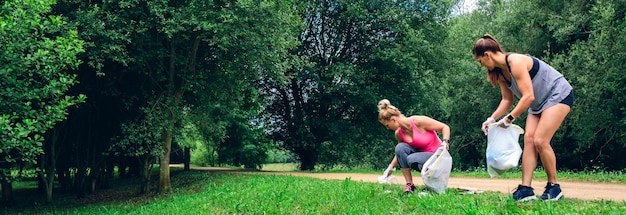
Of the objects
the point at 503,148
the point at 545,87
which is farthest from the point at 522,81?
the point at 503,148

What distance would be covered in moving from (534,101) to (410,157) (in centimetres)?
171

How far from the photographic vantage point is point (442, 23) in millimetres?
23375

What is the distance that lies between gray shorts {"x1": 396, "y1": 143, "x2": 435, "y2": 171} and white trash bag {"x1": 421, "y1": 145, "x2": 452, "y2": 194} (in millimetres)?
276

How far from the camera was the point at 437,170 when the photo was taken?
19.2 ft

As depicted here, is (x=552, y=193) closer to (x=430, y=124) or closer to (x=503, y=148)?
(x=503, y=148)

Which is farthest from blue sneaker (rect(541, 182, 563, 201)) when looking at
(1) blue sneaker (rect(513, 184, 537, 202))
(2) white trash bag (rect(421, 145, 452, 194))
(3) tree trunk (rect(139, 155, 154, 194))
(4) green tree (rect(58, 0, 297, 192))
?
(3) tree trunk (rect(139, 155, 154, 194))

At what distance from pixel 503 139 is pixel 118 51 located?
33.4 ft

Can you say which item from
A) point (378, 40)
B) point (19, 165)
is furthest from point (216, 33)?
point (378, 40)

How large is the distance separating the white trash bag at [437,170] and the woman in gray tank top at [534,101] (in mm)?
827

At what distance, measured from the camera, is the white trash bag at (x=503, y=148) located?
5254 mm

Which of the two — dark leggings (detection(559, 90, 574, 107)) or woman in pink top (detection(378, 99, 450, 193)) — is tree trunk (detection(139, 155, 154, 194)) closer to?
woman in pink top (detection(378, 99, 450, 193))

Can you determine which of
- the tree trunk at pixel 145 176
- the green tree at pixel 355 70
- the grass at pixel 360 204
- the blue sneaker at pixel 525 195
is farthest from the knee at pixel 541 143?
the green tree at pixel 355 70

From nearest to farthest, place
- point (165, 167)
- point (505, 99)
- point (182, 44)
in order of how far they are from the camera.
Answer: point (505, 99)
point (182, 44)
point (165, 167)

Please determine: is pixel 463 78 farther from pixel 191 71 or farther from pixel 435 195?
pixel 435 195
